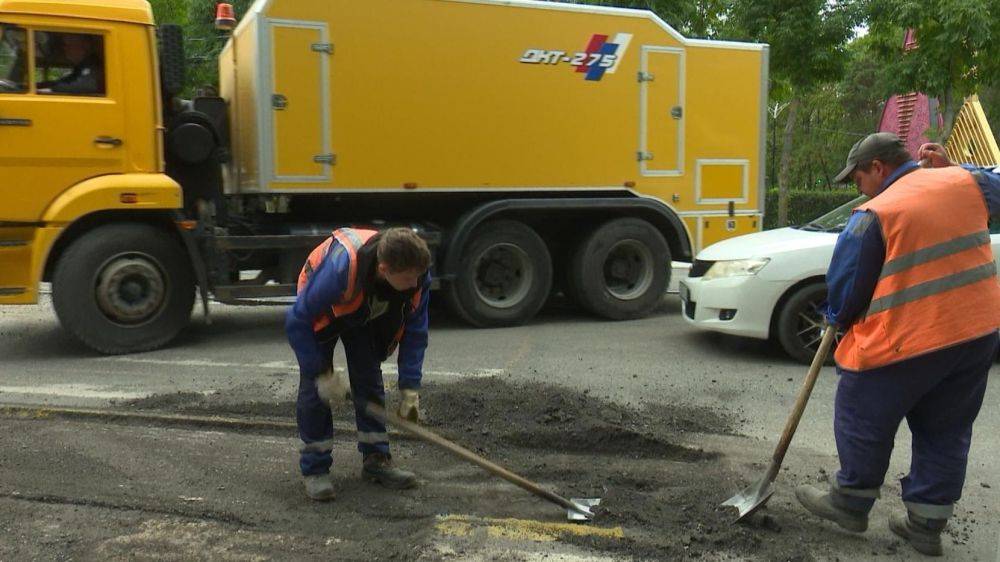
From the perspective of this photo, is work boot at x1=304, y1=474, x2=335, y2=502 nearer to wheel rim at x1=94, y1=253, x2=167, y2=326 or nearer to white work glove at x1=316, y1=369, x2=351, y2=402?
white work glove at x1=316, y1=369, x2=351, y2=402

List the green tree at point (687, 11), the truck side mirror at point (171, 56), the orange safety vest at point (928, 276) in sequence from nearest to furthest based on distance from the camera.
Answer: the orange safety vest at point (928, 276), the truck side mirror at point (171, 56), the green tree at point (687, 11)

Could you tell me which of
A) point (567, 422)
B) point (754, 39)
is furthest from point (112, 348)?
point (754, 39)

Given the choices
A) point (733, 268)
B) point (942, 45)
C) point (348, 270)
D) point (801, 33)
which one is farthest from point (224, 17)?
point (942, 45)

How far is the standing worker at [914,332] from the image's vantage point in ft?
11.5

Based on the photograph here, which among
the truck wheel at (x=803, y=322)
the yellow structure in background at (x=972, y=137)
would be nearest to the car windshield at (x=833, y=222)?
the truck wheel at (x=803, y=322)

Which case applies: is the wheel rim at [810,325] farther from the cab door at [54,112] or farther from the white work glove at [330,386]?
the cab door at [54,112]

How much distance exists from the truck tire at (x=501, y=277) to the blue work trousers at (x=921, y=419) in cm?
524

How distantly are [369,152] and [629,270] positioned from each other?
306 cm

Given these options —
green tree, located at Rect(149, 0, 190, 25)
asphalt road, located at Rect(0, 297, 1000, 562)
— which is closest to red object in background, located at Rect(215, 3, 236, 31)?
asphalt road, located at Rect(0, 297, 1000, 562)

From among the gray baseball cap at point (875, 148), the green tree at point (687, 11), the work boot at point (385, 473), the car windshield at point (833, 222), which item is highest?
the green tree at point (687, 11)

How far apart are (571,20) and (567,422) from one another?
4856mm

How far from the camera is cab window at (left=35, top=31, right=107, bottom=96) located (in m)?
6.99

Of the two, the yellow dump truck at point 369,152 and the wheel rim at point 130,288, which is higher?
the yellow dump truck at point 369,152

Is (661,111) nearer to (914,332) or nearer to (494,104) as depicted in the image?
(494,104)
